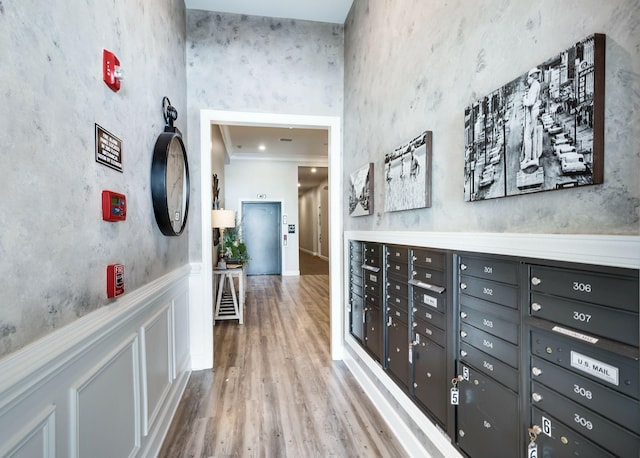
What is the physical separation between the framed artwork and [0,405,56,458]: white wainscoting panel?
2.00 metres

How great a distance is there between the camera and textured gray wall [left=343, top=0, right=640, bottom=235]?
78 centimetres

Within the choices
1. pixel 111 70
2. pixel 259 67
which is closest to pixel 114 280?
pixel 111 70

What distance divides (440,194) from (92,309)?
148 centimetres

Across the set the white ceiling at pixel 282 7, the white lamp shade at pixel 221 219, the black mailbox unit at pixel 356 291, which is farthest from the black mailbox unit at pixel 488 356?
the white lamp shade at pixel 221 219

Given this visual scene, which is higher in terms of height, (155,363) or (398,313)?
(398,313)

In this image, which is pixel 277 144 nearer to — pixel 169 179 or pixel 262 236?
pixel 262 236

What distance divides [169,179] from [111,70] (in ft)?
2.70

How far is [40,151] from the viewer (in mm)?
900

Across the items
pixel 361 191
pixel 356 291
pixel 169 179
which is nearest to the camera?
pixel 169 179

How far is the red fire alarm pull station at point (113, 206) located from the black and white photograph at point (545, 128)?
4.60 feet

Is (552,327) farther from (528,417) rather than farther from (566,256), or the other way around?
(528,417)

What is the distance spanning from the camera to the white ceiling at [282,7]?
2861 millimetres

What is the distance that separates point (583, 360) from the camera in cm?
85

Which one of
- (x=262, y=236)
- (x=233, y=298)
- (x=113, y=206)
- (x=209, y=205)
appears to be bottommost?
(x=233, y=298)
